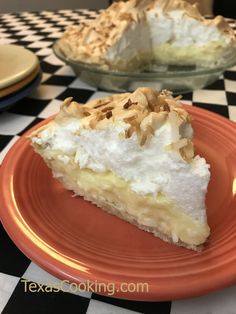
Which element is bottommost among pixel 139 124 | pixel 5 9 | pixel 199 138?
pixel 5 9

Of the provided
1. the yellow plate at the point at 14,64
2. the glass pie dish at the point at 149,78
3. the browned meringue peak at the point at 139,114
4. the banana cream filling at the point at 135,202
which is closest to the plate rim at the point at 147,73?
the glass pie dish at the point at 149,78

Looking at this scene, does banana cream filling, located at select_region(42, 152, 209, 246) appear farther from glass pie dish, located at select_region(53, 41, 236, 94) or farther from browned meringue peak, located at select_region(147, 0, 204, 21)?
browned meringue peak, located at select_region(147, 0, 204, 21)

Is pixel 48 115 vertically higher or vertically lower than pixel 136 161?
lower

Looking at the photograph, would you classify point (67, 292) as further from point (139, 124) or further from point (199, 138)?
point (199, 138)

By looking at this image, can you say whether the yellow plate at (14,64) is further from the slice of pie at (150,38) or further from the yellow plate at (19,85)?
the slice of pie at (150,38)

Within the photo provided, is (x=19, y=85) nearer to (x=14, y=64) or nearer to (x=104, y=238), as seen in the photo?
(x=14, y=64)

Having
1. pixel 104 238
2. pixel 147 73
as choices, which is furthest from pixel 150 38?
pixel 104 238

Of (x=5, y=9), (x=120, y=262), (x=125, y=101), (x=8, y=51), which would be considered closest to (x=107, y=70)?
(x=8, y=51)
